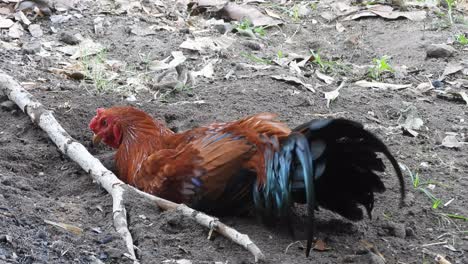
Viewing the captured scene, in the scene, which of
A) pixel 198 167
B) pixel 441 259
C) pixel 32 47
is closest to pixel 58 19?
pixel 32 47

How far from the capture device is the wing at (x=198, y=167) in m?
3.88

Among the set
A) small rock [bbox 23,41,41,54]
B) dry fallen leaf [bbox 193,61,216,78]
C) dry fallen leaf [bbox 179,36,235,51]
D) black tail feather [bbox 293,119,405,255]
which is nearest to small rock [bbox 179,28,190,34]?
dry fallen leaf [bbox 179,36,235,51]

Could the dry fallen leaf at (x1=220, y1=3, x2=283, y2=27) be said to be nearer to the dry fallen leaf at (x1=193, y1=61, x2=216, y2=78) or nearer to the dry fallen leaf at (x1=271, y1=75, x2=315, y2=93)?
the dry fallen leaf at (x1=193, y1=61, x2=216, y2=78)

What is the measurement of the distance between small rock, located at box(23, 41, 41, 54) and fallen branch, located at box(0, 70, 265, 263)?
94cm

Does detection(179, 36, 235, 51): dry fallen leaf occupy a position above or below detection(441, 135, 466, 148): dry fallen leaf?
below

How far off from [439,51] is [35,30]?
3.70 m

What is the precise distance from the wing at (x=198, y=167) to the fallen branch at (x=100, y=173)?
207 mm

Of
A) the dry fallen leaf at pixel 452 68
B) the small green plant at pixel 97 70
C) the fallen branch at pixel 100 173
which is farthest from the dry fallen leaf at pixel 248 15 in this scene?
the fallen branch at pixel 100 173

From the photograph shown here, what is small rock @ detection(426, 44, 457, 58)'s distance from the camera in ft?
21.7

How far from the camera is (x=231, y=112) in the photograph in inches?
205

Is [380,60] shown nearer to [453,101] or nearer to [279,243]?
[453,101]

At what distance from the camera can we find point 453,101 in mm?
5855

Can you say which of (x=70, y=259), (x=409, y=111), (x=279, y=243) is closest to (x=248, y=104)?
(x=409, y=111)

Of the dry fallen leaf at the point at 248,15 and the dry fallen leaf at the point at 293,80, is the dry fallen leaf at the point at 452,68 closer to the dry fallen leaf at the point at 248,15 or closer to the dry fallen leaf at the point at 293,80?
the dry fallen leaf at the point at 293,80
